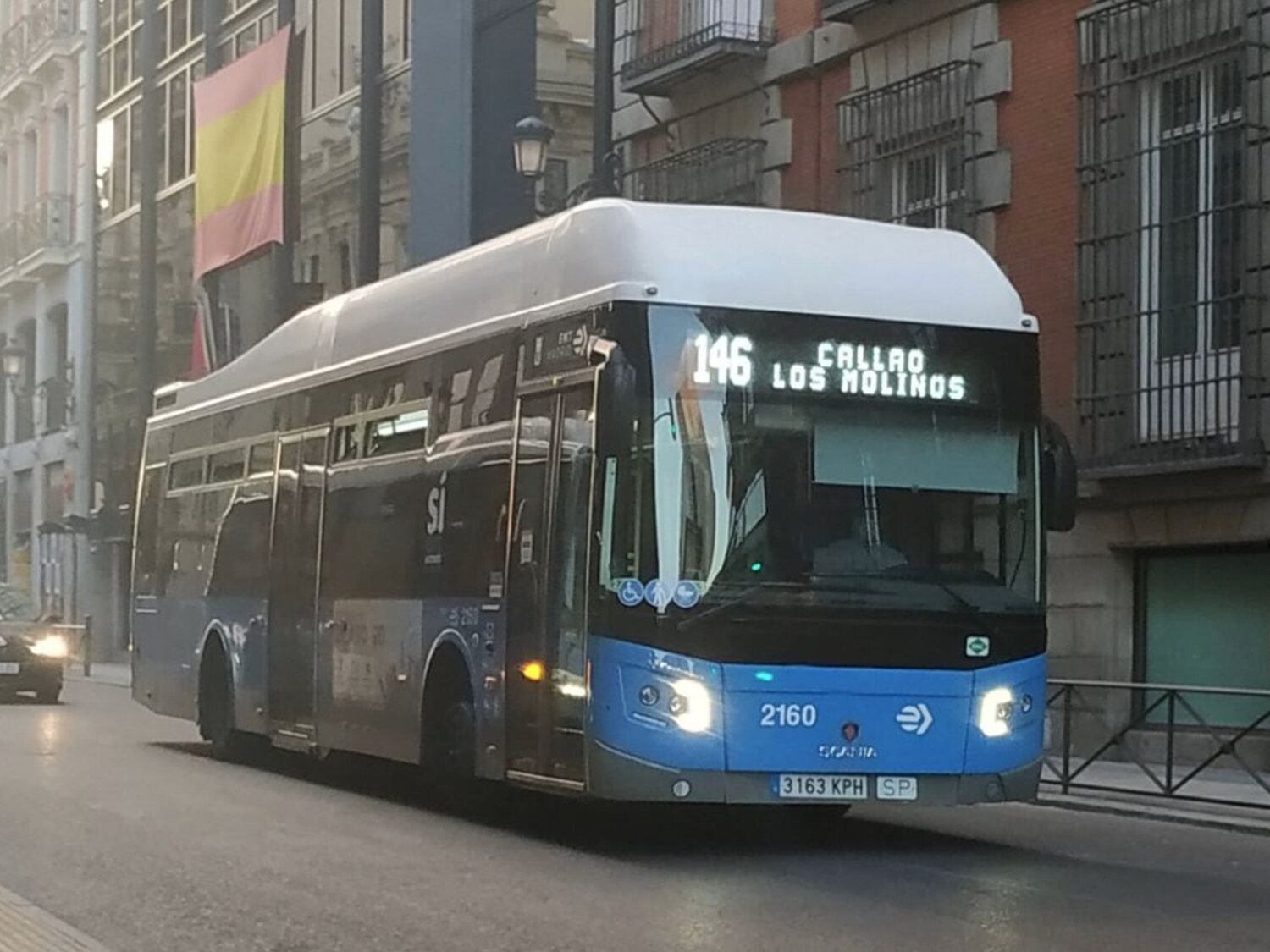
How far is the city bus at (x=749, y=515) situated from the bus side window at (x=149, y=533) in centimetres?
768

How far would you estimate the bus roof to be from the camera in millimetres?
12797

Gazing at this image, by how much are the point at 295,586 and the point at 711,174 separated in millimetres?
11593

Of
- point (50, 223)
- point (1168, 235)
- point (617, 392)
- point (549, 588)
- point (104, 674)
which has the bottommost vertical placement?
point (104, 674)

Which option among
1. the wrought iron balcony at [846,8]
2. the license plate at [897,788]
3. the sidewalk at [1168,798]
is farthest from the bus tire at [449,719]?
the wrought iron balcony at [846,8]

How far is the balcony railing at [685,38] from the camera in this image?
2691cm

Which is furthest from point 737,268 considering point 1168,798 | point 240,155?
point 240,155

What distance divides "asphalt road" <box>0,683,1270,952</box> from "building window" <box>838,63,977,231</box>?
28.3 ft

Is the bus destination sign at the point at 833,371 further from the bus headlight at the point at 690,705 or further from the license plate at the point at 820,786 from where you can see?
the license plate at the point at 820,786

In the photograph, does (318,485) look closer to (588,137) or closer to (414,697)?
(414,697)

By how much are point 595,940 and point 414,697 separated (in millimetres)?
5548

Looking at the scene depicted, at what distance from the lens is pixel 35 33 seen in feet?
197

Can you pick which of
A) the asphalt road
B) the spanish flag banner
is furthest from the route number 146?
the spanish flag banner

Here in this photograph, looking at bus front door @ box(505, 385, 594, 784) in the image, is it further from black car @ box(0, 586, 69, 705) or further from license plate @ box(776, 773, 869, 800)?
black car @ box(0, 586, 69, 705)

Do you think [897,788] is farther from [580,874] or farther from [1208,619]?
[1208,619]
